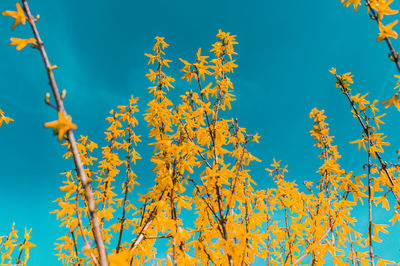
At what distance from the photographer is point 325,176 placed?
15.4 ft

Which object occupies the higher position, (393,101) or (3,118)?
(3,118)

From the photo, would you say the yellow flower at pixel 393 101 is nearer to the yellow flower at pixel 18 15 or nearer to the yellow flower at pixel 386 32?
the yellow flower at pixel 386 32

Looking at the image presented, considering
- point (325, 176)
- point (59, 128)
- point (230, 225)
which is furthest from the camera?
point (325, 176)

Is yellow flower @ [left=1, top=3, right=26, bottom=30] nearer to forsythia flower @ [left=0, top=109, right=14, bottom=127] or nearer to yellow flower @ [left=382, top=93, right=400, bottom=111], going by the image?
yellow flower @ [left=382, top=93, right=400, bottom=111]

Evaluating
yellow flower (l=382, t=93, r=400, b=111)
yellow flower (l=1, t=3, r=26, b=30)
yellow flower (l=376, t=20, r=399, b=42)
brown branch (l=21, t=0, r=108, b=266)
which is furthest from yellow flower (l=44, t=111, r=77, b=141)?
yellow flower (l=376, t=20, r=399, b=42)

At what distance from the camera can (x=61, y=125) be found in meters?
0.92

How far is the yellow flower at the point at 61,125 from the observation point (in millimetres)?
904

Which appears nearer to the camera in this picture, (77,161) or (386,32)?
(77,161)

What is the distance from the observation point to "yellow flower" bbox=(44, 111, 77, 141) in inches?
35.6

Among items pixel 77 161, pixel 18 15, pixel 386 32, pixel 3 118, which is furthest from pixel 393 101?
pixel 3 118

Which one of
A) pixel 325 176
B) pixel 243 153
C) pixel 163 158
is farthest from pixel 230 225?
pixel 325 176

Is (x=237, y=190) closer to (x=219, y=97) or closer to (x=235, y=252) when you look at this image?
(x=235, y=252)

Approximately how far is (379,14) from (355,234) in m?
2.84

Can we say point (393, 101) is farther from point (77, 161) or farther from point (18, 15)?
point (18, 15)
